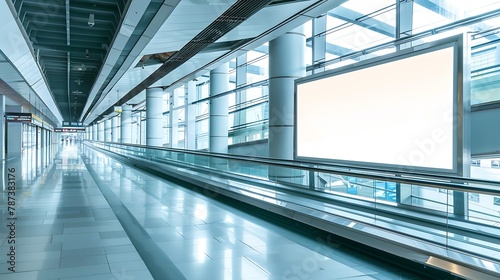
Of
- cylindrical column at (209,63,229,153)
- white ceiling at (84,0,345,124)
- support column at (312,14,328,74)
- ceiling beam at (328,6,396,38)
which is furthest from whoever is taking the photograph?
cylindrical column at (209,63,229,153)

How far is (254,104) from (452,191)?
1708 centimetres

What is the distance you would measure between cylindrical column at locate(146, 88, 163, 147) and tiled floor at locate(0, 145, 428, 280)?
52.1 ft

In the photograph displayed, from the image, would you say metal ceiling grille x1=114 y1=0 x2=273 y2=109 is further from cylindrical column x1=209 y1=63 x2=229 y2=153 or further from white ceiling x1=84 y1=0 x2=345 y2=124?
cylindrical column x1=209 y1=63 x2=229 y2=153

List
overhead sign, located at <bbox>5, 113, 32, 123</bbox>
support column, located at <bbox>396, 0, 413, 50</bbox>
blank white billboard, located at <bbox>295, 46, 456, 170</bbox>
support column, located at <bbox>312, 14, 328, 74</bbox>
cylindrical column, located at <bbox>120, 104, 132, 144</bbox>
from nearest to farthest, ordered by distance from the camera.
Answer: blank white billboard, located at <bbox>295, 46, 456, 170</bbox>, support column, located at <bbox>396, 0, 413, 50</bbox>, support column, located at <bbox>312, 14, 328, 74</bbox>, overhead sign, located at <bbox>5, 113, 32, 123</bbox>, cylindrical column, located at <bbox>120, 104, 132, 144</bbox>

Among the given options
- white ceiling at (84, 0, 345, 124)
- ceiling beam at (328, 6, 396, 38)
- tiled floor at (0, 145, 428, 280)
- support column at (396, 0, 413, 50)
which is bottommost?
tiled floor at (0, 145, 428, 280)

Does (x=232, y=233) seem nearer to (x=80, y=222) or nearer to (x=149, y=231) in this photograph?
(x=149, y=231)

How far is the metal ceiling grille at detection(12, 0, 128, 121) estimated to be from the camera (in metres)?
8.73

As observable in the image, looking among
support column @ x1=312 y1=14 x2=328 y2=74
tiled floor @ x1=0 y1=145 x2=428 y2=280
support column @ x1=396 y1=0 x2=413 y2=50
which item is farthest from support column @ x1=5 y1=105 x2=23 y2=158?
support column @ x1=396 y1=0 x2=413 y2=50

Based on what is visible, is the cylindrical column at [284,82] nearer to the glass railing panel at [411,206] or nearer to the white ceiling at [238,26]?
the white ceiling at [238,26]

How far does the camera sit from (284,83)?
385 inches

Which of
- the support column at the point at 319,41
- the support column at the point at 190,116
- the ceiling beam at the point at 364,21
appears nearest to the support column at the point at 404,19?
the ceiling beam at the point at 364,21

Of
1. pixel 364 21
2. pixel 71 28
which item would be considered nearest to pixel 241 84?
pixel 364 21

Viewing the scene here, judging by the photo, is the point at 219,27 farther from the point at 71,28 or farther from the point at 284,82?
the point at 71,28

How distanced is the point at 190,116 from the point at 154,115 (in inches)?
161
